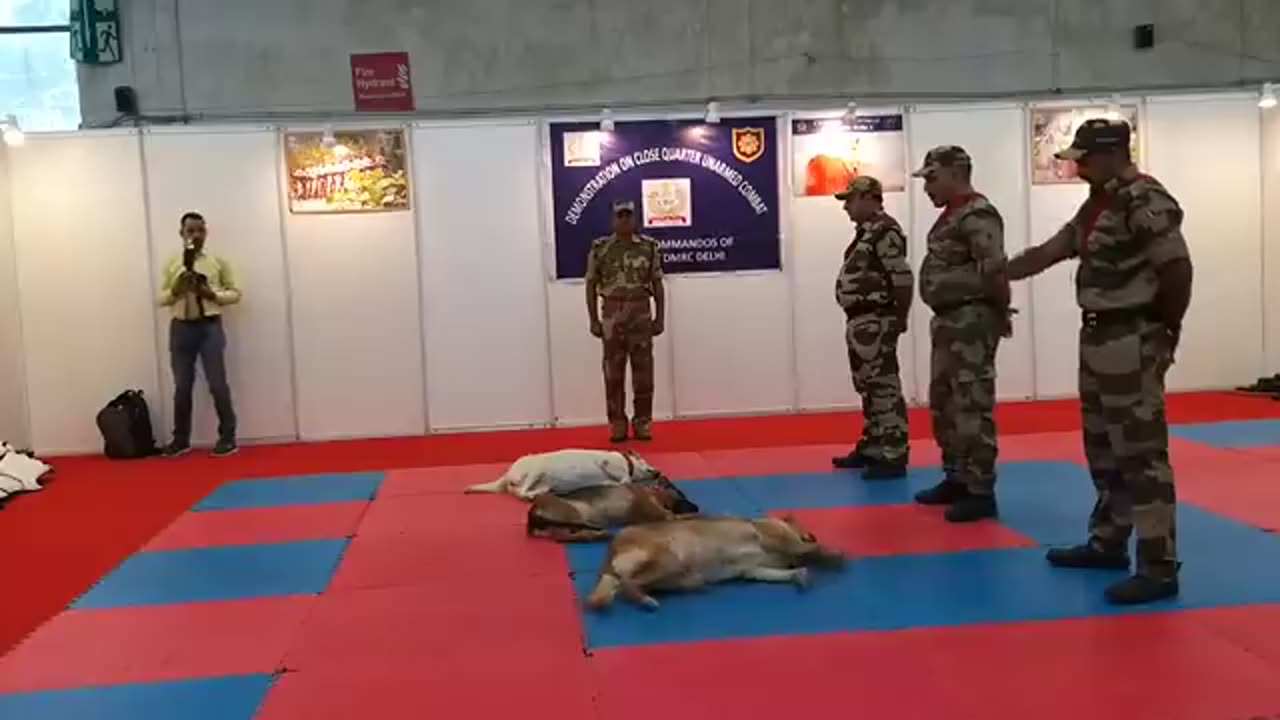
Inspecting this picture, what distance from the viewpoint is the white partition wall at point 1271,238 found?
1188cm

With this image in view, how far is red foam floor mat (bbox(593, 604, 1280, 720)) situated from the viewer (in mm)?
3748

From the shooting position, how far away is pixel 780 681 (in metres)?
4.04

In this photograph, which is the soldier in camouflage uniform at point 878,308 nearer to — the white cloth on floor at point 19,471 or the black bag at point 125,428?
the white cloth on floor at point 19,471

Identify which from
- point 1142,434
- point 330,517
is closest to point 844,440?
point 330,517

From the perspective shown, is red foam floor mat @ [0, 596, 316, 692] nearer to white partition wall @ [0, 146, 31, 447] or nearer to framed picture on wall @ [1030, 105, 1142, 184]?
white partition wall @ [0, 146, 31, 447]

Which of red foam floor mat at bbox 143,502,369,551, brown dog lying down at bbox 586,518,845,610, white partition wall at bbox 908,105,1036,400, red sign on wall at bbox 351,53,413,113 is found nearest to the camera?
brown dog lying down at bbox 586,518,845,610

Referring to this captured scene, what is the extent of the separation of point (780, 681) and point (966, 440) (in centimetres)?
265

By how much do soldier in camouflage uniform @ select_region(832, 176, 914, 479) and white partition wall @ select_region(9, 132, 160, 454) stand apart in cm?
660

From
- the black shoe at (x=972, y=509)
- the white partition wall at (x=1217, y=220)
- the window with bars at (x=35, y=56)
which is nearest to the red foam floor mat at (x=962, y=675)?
the black shoe at (x=972, y=509)

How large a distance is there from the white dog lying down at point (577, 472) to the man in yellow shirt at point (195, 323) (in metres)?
4.29

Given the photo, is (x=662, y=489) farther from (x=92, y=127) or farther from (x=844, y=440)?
(x=92, y=127)

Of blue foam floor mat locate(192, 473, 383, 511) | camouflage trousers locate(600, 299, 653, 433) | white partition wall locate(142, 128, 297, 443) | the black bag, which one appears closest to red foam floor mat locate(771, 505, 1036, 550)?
blue foam floor mat locate(192, 473, 383, 511)

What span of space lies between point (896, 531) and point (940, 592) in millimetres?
1154

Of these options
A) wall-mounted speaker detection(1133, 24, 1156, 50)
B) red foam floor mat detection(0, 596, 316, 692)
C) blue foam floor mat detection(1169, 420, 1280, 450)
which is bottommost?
blue foam floor mat detection(1169, 420, 1280, 450)
